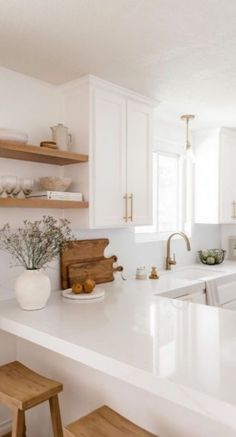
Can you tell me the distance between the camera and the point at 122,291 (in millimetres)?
2576

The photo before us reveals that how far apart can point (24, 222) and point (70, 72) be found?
3.32 feet

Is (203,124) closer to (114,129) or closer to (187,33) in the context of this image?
(114,129)

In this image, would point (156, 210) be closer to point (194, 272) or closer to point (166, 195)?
point (166, 195)

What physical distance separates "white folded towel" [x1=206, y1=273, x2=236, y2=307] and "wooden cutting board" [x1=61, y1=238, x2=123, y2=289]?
752 millimetres

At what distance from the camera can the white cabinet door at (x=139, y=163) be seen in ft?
9.01

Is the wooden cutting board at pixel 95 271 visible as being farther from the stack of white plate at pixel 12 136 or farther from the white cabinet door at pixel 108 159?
the stack of white plate at pixel 12 136

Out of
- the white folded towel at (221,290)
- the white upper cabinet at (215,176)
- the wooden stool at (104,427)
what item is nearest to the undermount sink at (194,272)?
the white folded towel at (221,290)

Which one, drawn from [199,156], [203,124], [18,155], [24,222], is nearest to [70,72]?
[18,155]

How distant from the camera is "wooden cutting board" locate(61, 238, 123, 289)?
2600mm

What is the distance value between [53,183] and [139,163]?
2.62ft

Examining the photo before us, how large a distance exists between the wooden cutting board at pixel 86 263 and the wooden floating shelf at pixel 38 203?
31 centimetres

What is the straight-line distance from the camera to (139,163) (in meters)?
2.83

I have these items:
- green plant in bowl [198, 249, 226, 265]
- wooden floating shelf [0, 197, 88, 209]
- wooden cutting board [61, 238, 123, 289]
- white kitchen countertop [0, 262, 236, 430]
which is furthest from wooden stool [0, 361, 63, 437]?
green plant in bowl [198, 249, 226, 265]

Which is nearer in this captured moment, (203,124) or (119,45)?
(119,45)
